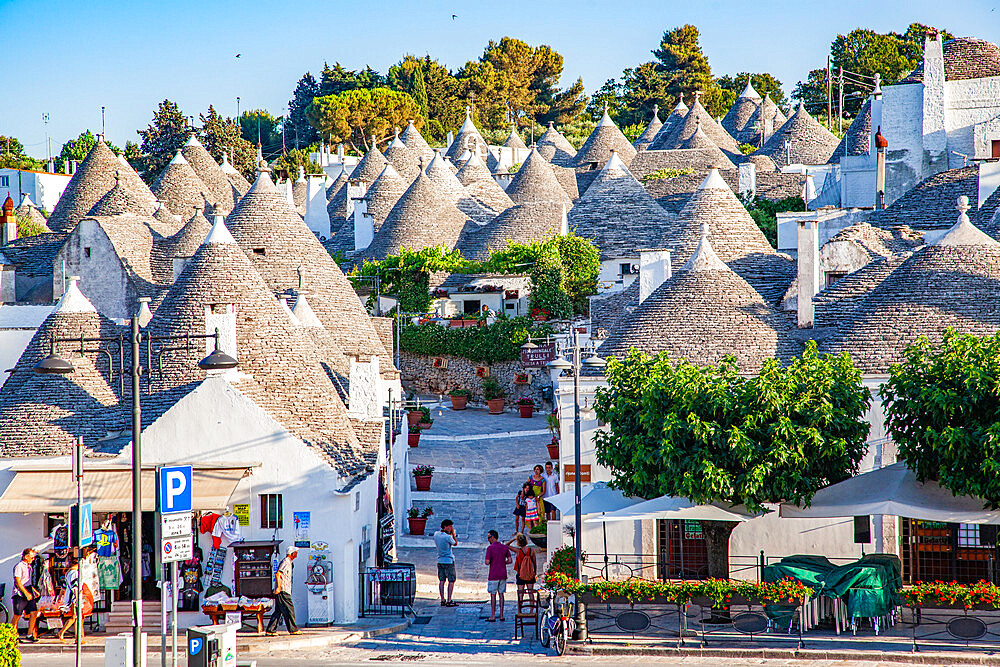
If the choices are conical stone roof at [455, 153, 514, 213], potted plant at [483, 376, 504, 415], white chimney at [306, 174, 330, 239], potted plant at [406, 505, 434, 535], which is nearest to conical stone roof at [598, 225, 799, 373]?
potted plant at [406, 505, 434, 535]

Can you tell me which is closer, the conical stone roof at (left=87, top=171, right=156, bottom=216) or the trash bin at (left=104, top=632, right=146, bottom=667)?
the trash bin at (left=104, top=632, right=146, bottom=667)

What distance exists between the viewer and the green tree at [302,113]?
11744 centimetres

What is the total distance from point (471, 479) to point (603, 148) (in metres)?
46.3

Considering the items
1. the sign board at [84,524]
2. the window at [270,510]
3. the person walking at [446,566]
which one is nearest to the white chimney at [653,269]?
the person walking at [446,566]

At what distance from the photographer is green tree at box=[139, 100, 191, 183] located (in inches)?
3253

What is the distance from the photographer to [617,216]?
54.1m

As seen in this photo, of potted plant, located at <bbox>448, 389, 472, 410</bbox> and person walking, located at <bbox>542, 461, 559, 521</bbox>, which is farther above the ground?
potted plant, located at <bbox>448, 389, 472, 410</bbox>

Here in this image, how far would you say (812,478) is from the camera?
1998 centimetres

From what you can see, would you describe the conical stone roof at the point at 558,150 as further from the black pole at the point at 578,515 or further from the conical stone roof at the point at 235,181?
the black pole at the point at 578,515

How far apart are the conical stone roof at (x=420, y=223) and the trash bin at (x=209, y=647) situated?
Result: 39.4m

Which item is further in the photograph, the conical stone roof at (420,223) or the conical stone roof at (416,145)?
the conical stone roof at (416,145)

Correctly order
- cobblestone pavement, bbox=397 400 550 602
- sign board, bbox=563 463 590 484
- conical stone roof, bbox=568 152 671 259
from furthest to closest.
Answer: conical stone roof, bbox=568 152 671 259
cobblestone pavement, bbox=397 400 550 602
sign board, bbox=563 463 590 484

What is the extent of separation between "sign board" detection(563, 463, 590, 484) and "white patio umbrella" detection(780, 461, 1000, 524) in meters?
4.43

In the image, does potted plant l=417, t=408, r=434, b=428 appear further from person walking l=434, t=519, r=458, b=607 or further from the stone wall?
person walking l=434, t=519, r=458, b=607
